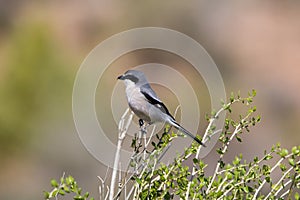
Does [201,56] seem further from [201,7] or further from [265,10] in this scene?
[265,10]

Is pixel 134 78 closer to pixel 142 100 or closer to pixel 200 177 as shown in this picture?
pixel 142 100

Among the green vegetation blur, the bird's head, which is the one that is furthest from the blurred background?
the bird's head

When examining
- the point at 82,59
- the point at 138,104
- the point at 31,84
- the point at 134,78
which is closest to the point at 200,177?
the point at 138,104

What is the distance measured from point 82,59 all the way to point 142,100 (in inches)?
732

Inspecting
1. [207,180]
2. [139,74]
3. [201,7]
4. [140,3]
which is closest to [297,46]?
Result: [201,7]

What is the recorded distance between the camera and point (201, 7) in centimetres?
2842

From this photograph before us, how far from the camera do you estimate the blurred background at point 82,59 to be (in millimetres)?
19047

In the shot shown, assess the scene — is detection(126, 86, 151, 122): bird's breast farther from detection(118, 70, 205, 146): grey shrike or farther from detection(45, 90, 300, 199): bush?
detection(45, 90, 300, 199): bush

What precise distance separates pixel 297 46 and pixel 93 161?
1375cm

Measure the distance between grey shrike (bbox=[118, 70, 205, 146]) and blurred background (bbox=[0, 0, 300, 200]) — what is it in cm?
1034

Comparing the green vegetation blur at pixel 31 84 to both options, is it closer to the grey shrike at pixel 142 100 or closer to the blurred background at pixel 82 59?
the blurred background at pixel 82 59

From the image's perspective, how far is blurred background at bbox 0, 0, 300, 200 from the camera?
19.0m

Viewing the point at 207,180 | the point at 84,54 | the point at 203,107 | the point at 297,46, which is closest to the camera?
the point at 207,180

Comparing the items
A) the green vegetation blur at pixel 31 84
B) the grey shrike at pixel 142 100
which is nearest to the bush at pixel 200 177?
the grey shrike at pixel 142 100
